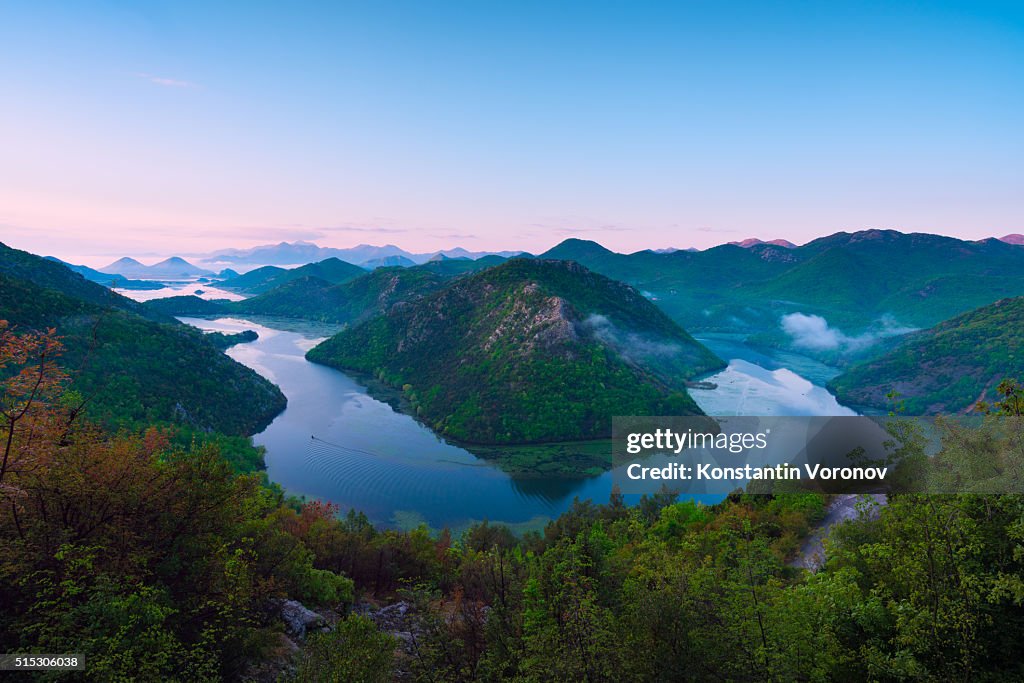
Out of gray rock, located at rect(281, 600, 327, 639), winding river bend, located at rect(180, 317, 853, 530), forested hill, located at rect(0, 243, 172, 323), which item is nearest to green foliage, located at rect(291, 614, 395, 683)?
gray rock, located at rect(281, 600, 327, 639)

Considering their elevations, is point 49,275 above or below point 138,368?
above

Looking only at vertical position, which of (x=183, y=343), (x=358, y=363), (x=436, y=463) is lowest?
(x=436, y=463)

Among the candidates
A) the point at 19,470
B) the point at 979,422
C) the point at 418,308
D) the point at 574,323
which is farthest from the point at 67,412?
the point at 418,308

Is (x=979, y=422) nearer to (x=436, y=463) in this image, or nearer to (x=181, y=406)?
(x=436, y=463)

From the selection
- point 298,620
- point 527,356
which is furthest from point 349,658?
point 527,356

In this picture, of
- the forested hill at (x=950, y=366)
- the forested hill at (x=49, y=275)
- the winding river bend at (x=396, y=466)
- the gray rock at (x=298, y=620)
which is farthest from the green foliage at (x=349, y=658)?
the forested hill at (x=950, y=366)

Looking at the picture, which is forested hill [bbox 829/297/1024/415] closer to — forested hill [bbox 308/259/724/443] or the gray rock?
forested hill [bbox 308/259/724/443]

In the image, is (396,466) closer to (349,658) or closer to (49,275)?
(349,658)
